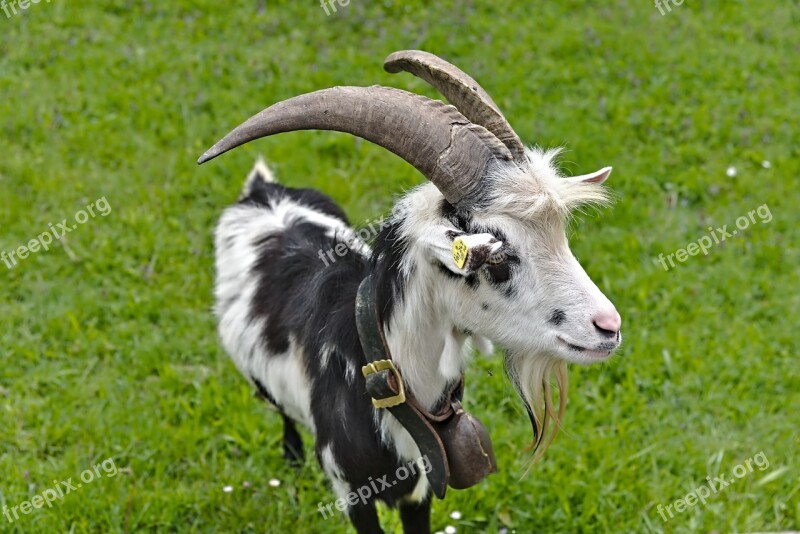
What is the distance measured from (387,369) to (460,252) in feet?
1.78

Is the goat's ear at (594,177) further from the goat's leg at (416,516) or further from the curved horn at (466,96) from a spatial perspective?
the goat's leg at (416,516)

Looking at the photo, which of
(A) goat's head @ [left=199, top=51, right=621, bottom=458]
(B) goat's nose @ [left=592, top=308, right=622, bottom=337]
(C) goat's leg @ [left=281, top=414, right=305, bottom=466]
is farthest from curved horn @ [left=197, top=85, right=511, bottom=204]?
(C) goat's leg @ [left=281, top=414, right=305, bottom=466]

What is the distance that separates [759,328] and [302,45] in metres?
4.18

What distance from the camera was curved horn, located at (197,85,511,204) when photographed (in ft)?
7.26

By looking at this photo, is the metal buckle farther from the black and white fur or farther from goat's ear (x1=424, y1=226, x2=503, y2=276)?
goat's ear (x1=424, y1=226, x2=503, y2=276)

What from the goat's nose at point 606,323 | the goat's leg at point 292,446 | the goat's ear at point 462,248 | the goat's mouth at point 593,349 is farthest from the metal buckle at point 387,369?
the goat's leg at point 292,446

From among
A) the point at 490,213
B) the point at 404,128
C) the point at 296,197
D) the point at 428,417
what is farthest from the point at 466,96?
the point at 296,197

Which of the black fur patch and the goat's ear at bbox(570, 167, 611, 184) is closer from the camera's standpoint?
the goat's ear at bbox(570, 167, 611, 184)

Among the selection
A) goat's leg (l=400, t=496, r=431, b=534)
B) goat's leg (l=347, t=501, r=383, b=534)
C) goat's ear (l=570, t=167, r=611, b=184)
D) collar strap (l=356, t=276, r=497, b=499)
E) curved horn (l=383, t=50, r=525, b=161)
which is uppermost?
curved horn (l=383, t=50, r=525, b=161)

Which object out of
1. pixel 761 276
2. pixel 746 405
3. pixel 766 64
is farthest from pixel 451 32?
pixel 746 405

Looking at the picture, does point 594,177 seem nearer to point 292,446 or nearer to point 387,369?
point 387,369

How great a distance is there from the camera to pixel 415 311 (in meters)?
2.45

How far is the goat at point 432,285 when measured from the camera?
221cm

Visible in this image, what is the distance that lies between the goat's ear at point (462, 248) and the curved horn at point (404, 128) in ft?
0.38
